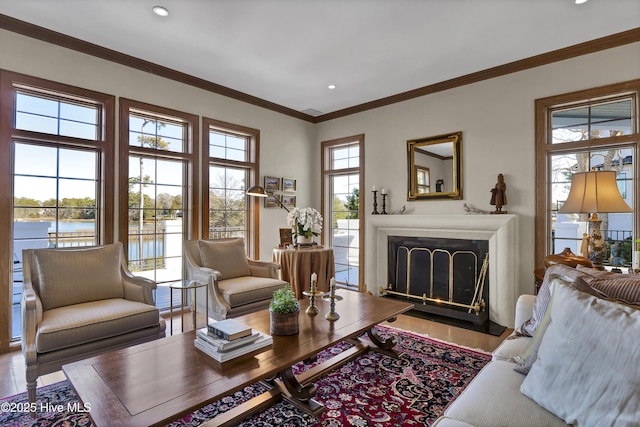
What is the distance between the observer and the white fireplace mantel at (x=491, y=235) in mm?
3400

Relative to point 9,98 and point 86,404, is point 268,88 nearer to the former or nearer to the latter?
point 9,98

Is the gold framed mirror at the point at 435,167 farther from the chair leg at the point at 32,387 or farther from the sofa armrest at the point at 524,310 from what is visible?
the chair leg at the point at 32,387

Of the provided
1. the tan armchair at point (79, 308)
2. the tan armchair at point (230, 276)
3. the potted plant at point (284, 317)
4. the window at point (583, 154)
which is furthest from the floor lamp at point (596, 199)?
the tan armchair at point (79, 308)

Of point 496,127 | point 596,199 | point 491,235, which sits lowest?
point 491,235

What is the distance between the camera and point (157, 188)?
3.79m

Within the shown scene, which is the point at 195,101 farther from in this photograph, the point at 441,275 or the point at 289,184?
the point at 441,275

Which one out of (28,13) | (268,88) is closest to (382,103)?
(268,88)

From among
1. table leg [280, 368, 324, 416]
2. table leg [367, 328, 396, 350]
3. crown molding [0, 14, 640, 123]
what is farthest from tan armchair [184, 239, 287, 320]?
crown molding [0, 14, 640, 123]

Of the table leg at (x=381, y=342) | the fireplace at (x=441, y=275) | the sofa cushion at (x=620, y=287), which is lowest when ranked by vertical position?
the table leg at (x=381, y=342)

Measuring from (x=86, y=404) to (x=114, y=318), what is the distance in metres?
1.20

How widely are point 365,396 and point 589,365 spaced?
1.34 meters

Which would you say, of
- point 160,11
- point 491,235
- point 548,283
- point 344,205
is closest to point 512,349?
point 548,283

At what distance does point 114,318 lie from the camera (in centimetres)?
229

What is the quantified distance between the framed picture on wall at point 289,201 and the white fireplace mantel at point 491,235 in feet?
4.53
